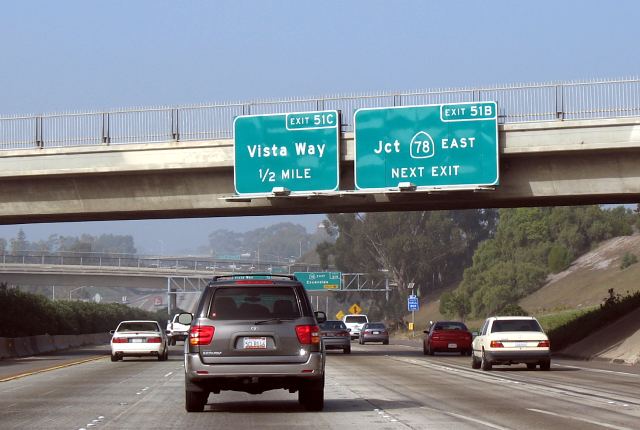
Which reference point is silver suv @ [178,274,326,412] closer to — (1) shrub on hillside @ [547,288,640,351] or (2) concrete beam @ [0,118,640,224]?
(2) concrete beam @ [0,118,640,224]

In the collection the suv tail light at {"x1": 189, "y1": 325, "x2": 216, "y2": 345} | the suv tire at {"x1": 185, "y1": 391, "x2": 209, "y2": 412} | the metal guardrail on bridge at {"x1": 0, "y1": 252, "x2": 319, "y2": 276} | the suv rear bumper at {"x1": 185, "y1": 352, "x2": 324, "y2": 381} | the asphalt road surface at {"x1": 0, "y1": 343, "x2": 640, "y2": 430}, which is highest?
the metal guardrail on bridge at {"x1": 0, "y1": 252, "x2": 319, "y2": 276}

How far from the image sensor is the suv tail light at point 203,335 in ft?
59.3

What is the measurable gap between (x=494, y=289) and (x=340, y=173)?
7063 centimetres

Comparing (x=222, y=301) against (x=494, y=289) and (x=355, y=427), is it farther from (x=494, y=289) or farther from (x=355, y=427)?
(x=494, y=289)

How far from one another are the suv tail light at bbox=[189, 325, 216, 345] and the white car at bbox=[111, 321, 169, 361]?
25.1 metres

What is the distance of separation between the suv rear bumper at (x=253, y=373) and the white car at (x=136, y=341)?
985 inches

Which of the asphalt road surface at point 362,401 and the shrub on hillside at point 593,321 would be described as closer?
the asphalt road surface at point 362,401

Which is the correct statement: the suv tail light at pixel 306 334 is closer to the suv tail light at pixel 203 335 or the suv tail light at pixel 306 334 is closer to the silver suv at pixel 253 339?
the silver suv at pixel 253 339

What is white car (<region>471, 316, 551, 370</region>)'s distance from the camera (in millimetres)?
32719

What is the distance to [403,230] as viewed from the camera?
468 feet

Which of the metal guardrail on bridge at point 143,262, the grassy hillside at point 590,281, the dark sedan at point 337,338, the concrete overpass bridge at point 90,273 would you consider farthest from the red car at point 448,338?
the metal guardrail on bridge at point 143,262

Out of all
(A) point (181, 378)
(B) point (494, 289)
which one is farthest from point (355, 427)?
(B) point (494, 289)

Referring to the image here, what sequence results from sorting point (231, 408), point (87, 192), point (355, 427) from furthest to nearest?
1. point (87, 192)
2. point (231, 408)
3. point (355, 427)

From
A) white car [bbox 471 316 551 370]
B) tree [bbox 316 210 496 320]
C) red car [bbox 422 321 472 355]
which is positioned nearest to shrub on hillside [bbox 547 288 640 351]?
red car [bbox 422 321 472 355]
